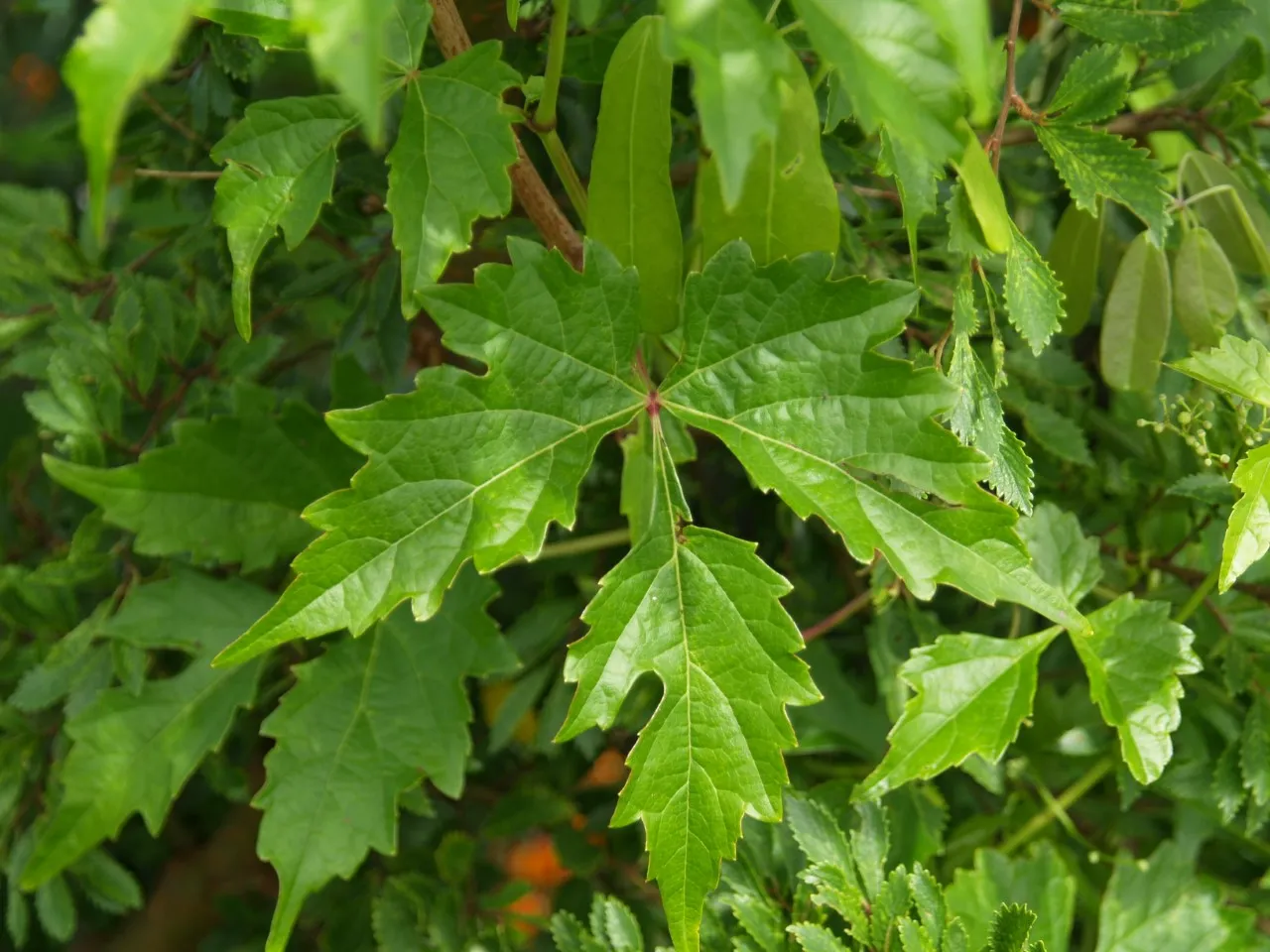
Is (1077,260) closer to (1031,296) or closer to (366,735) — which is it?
(1031,296)

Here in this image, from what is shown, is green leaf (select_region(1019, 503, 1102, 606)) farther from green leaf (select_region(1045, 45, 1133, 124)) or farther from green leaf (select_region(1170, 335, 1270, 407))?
green leaf (select_region(1045, 45, 1133, 124))

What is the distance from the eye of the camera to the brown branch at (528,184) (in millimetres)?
617

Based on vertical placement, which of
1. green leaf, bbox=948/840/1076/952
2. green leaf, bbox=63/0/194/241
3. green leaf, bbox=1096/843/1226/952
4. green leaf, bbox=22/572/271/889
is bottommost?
green leaf, bbox=1096/843/1226/952

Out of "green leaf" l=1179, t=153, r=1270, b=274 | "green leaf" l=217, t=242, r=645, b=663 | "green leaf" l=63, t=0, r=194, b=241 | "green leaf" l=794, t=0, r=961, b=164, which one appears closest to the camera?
"green leaf" l=63, t=0, r=194, b=241

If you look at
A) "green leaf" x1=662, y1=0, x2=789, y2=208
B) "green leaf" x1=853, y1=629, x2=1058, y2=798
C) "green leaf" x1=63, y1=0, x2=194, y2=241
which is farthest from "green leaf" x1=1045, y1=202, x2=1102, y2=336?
"green leaf" x1=63, y1=0, x2=194, y2=241

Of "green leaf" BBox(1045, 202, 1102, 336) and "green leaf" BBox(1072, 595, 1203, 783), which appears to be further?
"green leaf" BBox(1045, 202, 1102, 336)

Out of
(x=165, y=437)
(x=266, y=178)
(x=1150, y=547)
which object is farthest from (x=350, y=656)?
(x=1150, y=547)

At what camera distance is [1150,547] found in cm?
85

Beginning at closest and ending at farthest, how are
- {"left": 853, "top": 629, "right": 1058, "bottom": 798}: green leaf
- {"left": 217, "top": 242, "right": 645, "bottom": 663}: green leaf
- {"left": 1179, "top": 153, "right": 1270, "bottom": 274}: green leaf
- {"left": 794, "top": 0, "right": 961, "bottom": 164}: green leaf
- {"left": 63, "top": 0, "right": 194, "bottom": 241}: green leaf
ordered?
{"left": 63, "top": 0, "right": 194, "bottom": 241}: green leaf, {"left": 794, "top": 0, "right": 961, "bottom": 164}: green leaf, {"left": 217, "top": 242, "right": 645, "bottom": 663}: green leaf, {"left": 853, "top": 629, "right": 1058, "bottom": 798}: green leaf, {"left": 1179, "top": 153, "right": 1270, "bottom": 274}: green leaf

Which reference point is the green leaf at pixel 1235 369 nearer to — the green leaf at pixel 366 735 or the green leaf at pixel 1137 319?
the green leaf at pixel 1137 319

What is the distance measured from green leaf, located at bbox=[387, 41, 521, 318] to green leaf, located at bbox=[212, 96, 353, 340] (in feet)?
0.17

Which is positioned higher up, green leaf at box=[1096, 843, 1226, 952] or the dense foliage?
the dense foliage

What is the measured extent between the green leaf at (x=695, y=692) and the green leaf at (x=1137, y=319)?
0.36 m

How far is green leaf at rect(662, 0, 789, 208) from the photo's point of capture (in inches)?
14.3
